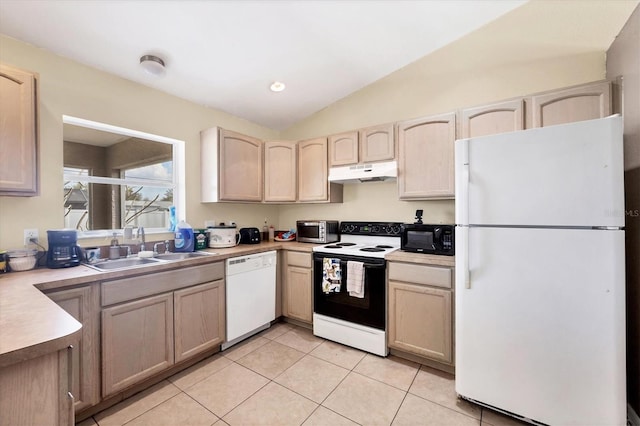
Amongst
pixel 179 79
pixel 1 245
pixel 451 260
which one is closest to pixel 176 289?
pixel 1 245

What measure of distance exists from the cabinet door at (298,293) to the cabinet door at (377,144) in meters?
1.33

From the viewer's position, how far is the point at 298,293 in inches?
111

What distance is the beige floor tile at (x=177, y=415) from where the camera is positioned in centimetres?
157

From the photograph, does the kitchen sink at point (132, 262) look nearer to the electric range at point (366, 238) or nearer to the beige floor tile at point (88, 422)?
the beige floor tile at point (88, 422)

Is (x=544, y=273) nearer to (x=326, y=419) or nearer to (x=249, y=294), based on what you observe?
(x=326, y=419)

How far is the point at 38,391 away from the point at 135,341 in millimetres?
1138

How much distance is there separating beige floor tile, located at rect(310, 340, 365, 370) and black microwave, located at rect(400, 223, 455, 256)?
3.40 ft

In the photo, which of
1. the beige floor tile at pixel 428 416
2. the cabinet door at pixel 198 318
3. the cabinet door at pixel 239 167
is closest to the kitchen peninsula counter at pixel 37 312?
the cabinet door at pixel 198 318

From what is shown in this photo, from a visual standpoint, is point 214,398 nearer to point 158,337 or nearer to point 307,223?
point 158,337

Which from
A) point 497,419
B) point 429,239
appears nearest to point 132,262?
point 429,239

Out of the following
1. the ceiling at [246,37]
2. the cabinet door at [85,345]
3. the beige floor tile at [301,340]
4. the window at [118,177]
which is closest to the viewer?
the cabinet door at [85,345]

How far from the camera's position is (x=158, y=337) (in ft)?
6.17

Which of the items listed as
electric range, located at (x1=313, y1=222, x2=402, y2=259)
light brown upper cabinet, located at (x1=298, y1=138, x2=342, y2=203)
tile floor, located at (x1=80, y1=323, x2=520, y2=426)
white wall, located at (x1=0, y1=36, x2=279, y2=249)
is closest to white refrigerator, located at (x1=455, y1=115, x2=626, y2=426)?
tile floor, located at (x1=80, y1=323, x2=520, y2=426)

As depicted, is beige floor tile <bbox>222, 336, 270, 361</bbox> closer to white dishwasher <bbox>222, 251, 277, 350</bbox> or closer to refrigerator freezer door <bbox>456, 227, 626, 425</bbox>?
white dishwasher <bbox>222, 251, 277, 350</bbox>
